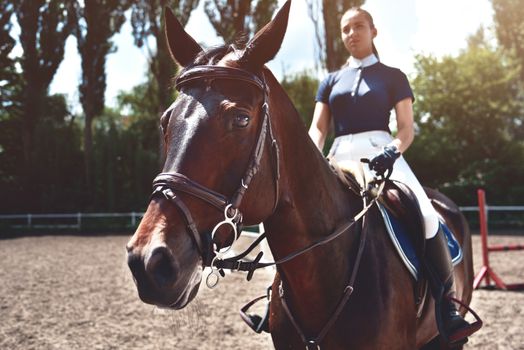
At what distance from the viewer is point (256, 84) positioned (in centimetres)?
167

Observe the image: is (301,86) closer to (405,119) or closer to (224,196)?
(405,119)

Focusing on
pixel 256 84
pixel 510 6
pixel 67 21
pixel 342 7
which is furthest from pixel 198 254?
pixel 510 6

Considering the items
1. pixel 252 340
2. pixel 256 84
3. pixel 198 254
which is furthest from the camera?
pixel 252 340

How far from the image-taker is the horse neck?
1.88m

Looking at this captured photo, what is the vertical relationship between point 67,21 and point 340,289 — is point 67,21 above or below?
above

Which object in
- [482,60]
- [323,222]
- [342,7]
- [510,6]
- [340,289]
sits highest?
[510,6]

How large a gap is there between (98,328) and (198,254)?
191 inches

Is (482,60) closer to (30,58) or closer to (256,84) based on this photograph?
(30,58)

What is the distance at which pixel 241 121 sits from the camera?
1.56 m

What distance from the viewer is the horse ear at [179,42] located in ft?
6.21

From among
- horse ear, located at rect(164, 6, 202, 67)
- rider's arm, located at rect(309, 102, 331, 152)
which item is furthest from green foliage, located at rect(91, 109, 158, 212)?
horse ear, located at rect(164, 6, 202, 67)

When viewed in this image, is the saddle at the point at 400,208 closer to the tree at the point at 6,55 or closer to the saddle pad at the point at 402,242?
the saddle pad at the point at 402,242

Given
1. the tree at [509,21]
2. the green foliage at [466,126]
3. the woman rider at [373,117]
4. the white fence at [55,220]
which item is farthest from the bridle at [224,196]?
the tree at [509,21]

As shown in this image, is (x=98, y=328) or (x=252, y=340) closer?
(x=252, y=340)
